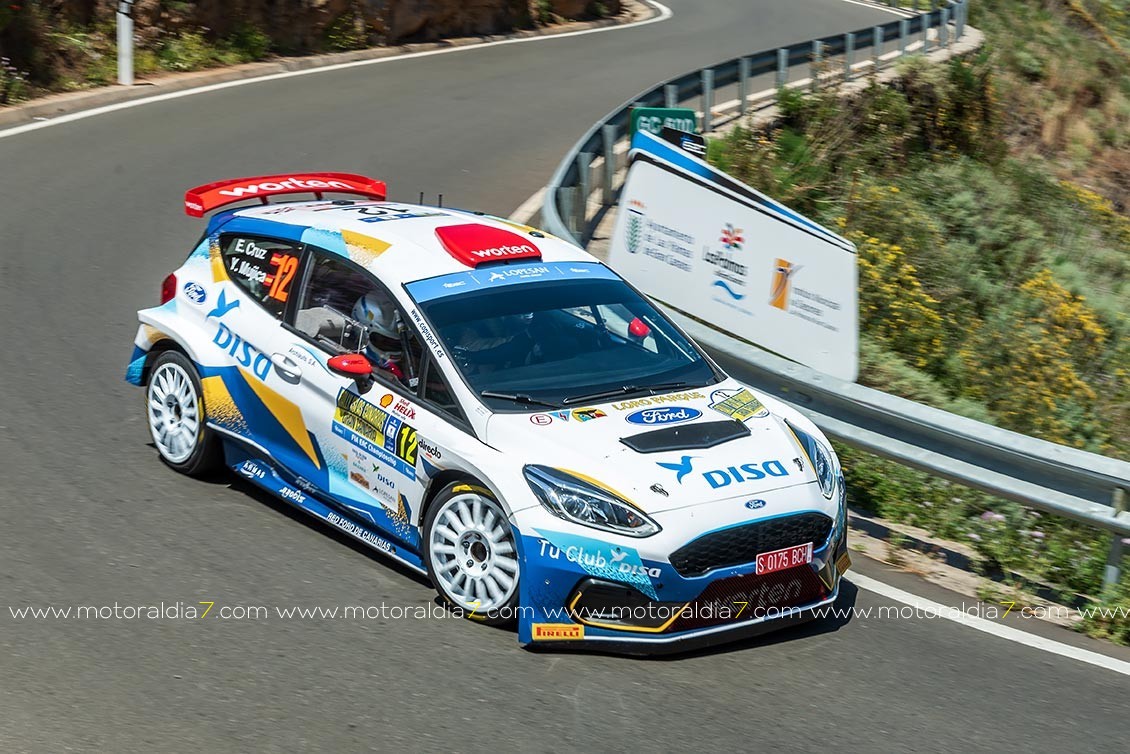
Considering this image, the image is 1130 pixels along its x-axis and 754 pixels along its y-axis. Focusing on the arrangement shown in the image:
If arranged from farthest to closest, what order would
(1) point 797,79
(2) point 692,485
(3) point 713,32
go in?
(3) point 713,32
(1) point 797,79
(2) point 692,485

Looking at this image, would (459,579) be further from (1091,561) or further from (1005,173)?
(1005,173)

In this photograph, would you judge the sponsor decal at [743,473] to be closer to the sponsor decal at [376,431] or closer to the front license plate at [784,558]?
the front license plate at [784,558]

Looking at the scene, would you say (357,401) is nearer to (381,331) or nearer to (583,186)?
(381,331)

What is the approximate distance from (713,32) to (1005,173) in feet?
42.8

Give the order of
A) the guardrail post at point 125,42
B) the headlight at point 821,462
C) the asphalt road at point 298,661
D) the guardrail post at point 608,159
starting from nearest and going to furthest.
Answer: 1. the asphalt road at point 298,661
2. the headlight at point 821,462
3. the guardrail post at point 608,159
4. the guardrail post at point 125,42

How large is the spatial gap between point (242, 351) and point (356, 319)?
82 cm

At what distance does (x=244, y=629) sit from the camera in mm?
6074

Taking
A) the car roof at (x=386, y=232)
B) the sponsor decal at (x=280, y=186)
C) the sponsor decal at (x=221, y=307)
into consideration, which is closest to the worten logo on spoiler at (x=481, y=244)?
the car roof at (x=386, y=232)

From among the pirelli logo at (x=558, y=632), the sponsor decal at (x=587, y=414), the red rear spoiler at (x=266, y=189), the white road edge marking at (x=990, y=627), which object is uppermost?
the red rear spoiler at (x=266, y=189)

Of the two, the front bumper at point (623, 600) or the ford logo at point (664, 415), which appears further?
the ford logo at point (664, 415)

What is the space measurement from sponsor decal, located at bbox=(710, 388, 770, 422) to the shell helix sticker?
45.2 inches

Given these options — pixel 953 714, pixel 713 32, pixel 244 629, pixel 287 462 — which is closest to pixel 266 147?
pixel 287 462

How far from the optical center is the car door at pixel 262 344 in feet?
23.6

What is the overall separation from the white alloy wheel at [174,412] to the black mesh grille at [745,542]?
10.7ft
